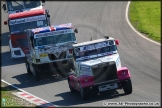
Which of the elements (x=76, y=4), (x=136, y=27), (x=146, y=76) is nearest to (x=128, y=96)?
(x=146, y=76)

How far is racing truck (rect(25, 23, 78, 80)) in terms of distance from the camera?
85.3 feet

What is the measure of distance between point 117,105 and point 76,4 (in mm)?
27768

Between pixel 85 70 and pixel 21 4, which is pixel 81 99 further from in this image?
pixel 21 4

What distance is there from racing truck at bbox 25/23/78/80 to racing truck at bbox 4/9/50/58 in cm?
499

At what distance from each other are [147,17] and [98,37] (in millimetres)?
6265

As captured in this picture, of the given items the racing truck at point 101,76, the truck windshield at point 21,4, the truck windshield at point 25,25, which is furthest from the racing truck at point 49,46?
the truck windshield at point 21,4

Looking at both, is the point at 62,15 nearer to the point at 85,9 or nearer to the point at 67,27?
the point at 85,9

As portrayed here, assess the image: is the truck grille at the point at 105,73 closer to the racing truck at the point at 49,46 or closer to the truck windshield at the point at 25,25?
the racing truck at the point at 49,46

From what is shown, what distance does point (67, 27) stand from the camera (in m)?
26.5

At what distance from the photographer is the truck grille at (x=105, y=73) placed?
66.9ft

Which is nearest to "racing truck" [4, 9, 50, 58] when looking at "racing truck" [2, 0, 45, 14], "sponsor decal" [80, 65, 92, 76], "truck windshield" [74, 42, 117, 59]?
"racing truck" [2, 0, 45, 14]

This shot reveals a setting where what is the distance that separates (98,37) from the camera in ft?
114

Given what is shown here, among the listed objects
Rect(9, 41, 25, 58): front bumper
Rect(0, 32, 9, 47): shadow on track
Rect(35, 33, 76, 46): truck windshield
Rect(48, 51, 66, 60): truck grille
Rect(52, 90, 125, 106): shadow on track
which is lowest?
Rect(0, 32, 9, 47): shadow on track

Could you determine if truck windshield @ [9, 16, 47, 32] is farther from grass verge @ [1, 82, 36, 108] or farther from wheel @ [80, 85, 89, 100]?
wheel @ [80, 85, 89, 100]
